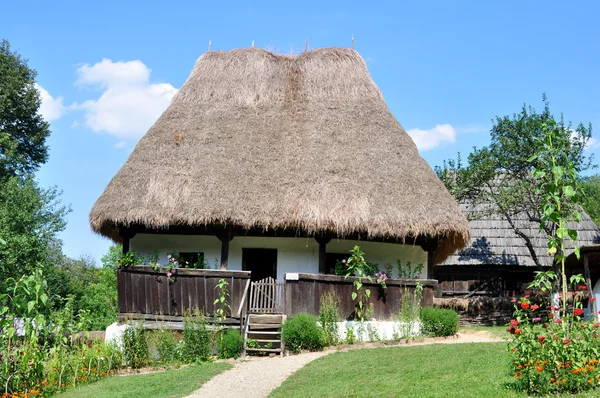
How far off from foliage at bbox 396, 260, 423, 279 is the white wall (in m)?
0.27

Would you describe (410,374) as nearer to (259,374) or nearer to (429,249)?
(259,374)

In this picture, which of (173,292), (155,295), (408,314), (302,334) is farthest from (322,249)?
(155,295)

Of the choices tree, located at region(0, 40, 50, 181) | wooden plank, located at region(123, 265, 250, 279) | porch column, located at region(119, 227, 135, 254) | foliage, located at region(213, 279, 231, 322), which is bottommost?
foliage, located at region(213, 279, 231, 322)

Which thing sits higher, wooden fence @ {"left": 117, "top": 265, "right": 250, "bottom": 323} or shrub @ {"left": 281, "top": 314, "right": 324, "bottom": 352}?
wooden fence @ {"left": 117, "top": 265, "right": 250, "bottom": 323}

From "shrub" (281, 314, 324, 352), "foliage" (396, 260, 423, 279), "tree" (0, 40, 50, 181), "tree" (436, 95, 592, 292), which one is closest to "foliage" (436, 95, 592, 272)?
"tree" (436, 95, 592, 292)

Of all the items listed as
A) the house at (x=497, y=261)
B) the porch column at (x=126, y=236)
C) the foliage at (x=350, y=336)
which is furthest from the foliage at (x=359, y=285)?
the house at (x=497, y=261)

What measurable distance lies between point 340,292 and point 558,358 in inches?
299

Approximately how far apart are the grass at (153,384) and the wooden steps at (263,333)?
44.6 inches

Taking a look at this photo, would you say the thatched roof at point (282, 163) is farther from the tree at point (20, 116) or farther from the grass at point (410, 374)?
the tree at point (20, 116)

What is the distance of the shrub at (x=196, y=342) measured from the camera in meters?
12.8

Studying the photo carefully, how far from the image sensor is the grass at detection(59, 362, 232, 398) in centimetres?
970

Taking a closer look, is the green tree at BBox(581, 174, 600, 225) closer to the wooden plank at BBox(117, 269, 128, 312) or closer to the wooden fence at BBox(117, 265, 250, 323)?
the wooden fence at BBox(117, 265, 250, 323)

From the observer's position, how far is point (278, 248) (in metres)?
15.8

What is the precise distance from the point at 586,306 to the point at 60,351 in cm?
1467
